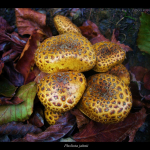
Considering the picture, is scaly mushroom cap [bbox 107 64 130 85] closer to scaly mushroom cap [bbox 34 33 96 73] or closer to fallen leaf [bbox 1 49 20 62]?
scaly mushroom cap [bbox 34 33 96 73]

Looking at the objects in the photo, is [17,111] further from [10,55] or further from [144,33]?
[144,33]

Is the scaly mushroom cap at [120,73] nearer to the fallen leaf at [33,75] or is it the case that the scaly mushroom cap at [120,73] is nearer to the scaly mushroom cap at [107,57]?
the scaly mushroom cap at [107,57]

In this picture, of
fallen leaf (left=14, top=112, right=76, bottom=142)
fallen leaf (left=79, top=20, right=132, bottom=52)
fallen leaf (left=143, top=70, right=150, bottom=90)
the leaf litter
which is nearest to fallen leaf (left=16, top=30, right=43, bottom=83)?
the leaf litter

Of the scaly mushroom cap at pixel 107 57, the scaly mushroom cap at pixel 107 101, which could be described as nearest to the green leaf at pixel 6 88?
the scaly mushroom cap at pixel 107 101

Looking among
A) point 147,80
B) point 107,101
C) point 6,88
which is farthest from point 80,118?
point 147,80
